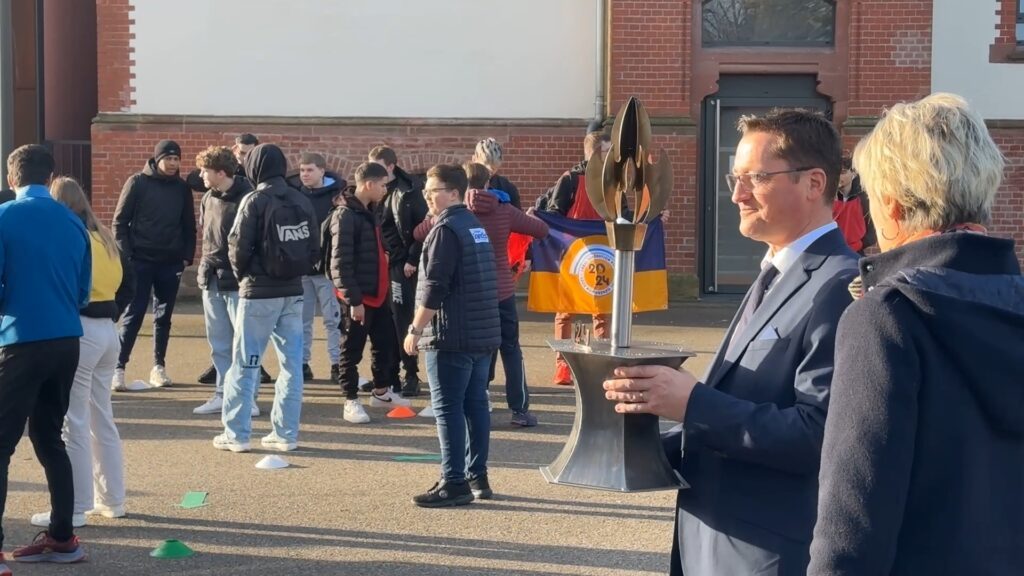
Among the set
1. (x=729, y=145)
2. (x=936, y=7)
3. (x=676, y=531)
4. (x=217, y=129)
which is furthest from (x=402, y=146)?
(x=676, y=531)

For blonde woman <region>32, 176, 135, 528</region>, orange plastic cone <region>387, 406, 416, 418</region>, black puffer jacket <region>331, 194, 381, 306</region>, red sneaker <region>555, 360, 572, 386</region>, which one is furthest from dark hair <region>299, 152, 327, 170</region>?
blonde woman <region>32, 176, 135, 528</region>

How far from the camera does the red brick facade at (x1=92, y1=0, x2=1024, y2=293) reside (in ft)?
52.6

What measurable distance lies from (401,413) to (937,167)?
753 centimetres

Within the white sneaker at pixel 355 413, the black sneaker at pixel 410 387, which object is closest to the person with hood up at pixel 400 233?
the black sneaker at pixel 410 387

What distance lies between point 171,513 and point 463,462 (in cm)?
159

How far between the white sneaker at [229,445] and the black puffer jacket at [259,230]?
0.96 m

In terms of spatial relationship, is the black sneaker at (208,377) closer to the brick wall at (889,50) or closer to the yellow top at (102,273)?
the yellow top at (102,273)

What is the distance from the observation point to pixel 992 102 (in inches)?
649

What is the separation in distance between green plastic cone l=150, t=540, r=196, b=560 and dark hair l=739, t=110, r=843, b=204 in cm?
409

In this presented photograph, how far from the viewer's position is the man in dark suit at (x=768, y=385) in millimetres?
2820

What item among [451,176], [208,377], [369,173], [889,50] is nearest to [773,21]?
[889,50]

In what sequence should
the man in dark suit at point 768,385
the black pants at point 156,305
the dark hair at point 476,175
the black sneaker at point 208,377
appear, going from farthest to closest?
the black sneaker at point 208,377
the black pants at point 156,305
the dark hair at point 476,175
the man in dark suit at point 768,385

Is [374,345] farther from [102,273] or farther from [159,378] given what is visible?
[102,273]

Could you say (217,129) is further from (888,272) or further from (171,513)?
(888,272)
